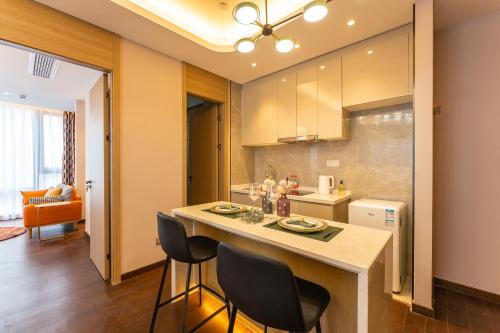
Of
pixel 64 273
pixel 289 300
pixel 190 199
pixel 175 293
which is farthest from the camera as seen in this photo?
pixel 190 199

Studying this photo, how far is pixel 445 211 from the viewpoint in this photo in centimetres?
223

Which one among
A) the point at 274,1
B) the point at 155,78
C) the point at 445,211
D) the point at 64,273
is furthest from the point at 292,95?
the point at 64,273

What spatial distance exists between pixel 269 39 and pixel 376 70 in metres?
1.20

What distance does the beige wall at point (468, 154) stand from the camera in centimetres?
201

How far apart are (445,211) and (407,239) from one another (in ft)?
1.53

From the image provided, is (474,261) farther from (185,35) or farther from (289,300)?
(185,35)

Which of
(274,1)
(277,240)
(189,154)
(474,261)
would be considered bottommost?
(474,261)

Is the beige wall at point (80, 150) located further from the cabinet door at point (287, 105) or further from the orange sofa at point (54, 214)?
the cabinet door at point (287, 105)

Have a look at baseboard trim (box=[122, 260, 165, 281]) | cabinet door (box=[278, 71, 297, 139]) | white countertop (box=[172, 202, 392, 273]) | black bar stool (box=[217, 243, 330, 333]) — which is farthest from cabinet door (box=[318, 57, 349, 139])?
baseboard trim (box=[122, 260, 165, 281])

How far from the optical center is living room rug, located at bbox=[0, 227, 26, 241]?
12.2 ft

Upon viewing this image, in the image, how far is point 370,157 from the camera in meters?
2.63

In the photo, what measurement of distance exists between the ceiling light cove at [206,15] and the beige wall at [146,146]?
517 millimetres

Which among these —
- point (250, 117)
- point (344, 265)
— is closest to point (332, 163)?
point (250, 117)

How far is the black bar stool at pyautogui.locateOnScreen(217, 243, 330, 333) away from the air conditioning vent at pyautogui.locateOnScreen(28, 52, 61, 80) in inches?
130
